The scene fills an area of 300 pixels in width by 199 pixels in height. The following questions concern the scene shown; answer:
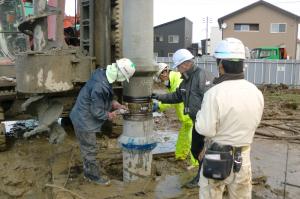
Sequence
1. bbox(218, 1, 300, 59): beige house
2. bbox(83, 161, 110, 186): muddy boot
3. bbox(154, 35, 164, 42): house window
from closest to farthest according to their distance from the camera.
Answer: bbox(83, 161, 110, 186): muddy boot < bbox(218, 1, 300, 59): beige house < bbox(154, 35, 164, 42): house window

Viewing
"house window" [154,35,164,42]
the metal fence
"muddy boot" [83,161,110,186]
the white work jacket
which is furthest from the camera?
"house window" [154,35,164,42]

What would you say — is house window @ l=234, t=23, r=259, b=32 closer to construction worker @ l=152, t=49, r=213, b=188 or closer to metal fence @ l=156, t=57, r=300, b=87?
metal fence @ l=156, t=57, r=300, b=87

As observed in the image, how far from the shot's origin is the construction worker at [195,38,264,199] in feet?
11.5

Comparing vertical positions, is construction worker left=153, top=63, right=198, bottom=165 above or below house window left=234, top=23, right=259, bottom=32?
below

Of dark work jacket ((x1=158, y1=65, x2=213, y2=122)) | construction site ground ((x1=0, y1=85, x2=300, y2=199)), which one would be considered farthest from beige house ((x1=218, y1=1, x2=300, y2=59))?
dark work jacket ((x1=158, y1=65, x2=213, y2=122))

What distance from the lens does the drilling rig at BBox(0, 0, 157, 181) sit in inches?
206

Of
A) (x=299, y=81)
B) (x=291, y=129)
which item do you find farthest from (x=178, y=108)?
(x=299, y=81)

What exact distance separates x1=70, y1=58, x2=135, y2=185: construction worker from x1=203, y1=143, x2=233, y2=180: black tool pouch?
1.81m

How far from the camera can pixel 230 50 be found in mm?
3604

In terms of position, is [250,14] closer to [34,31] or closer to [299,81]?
[299,81]

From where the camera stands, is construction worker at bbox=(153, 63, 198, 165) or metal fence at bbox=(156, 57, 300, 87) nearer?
construction worker at bbox=(153, 63, 198, 165)

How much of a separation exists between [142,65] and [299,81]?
707 inches

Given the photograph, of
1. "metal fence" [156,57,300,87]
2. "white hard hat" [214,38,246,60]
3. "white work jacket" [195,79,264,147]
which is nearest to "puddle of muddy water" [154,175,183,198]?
"white work jacket" [195,79,264,147]

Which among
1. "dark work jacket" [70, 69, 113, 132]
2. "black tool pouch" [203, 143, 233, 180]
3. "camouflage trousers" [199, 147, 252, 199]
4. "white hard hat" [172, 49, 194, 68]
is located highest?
"white hard hat" [172, 49, 194, 68]
